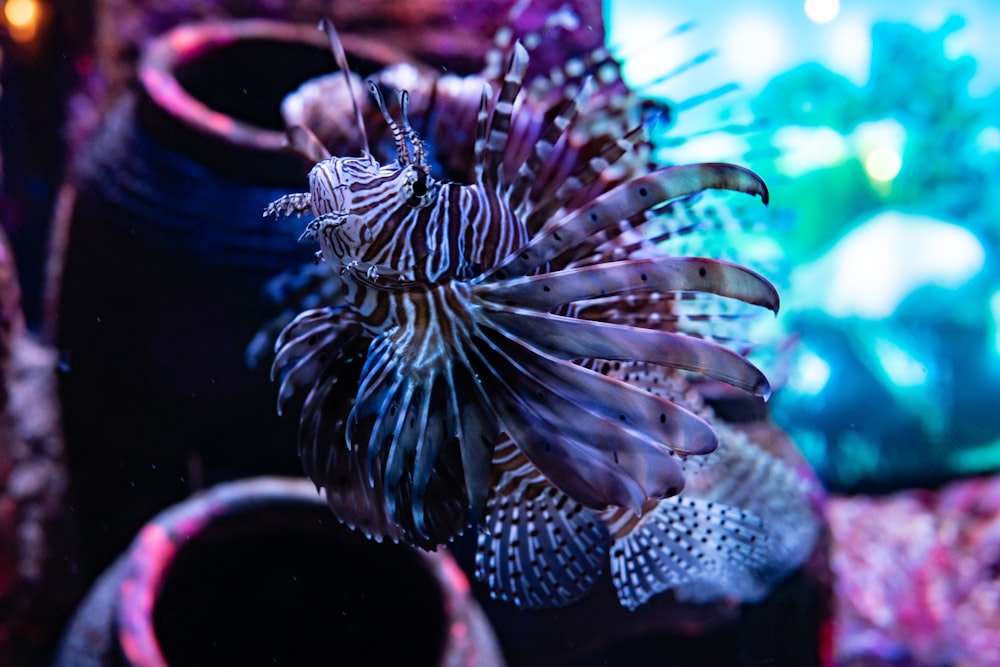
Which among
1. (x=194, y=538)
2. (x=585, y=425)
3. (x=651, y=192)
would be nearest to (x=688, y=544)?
(x=585, y=425)

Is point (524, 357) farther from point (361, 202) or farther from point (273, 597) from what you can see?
point (273, 597)

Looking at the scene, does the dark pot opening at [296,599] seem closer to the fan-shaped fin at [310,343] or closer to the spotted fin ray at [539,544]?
the spotted fin ray at [539,544]

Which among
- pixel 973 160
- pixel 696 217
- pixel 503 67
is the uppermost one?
pixel 503 67

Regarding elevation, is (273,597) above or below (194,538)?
below

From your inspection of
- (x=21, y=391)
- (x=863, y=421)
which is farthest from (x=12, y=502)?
(x=863, y=421)

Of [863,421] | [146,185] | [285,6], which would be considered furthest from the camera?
[863,421]

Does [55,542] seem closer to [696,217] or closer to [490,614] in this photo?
[490,614]

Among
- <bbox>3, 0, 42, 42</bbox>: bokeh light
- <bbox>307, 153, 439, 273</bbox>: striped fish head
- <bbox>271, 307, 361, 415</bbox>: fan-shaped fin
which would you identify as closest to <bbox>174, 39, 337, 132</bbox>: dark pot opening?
<bbox>3, 0, 42, 42</bbox>: bokeh light
